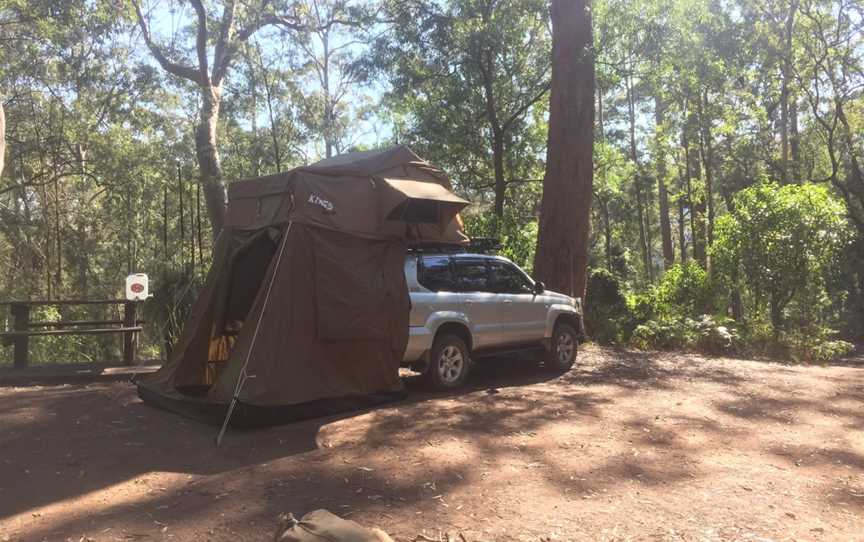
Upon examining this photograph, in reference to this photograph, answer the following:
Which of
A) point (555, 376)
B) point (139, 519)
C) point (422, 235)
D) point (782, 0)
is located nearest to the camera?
point (139, 519)

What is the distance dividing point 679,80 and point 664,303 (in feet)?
20.5

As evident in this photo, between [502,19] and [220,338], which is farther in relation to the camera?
[502,19]

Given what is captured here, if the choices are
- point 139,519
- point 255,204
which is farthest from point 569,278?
point 139,519

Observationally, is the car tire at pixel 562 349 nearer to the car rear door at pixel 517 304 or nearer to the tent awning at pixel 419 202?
the car rear door at pixel 517 304

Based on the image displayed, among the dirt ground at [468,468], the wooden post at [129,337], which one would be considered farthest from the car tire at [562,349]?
the wooden post at [129,337]

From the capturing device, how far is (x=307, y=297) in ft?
22.6

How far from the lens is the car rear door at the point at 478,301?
27.6 feet

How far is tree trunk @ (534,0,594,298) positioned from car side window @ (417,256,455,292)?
456 cm

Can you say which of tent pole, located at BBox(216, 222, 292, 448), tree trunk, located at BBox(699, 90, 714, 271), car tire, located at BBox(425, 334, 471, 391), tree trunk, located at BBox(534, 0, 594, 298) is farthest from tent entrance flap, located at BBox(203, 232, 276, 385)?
tree trunk, located at BBox(699, 90, 714, 271)

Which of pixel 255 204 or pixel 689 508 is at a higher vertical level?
pixel 255 204

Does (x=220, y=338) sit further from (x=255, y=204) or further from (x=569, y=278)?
(x=569, y=278)

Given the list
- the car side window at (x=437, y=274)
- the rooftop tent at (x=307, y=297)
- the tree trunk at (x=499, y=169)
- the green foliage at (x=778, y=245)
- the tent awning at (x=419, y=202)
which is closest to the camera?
the rooftop tent at (x=307, y=297)

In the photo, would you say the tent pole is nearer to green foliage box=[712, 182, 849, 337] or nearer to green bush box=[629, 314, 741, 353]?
green bush box=[629, 314, 741, 353]

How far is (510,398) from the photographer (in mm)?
7887
